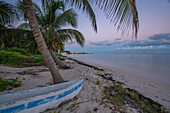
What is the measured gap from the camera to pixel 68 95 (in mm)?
1962

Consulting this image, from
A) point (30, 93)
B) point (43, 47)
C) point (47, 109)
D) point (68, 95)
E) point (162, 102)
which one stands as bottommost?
point (162, 102)

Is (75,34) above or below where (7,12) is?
below

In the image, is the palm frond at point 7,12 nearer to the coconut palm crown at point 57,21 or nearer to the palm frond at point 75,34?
the coconut palm crown at point 57,21

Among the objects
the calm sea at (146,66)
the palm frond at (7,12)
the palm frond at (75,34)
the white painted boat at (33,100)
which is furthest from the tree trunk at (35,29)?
the calm sea at (146,66)

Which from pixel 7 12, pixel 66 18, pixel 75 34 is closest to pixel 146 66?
pixel 75 34

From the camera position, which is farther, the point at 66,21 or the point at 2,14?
the point at 66,21

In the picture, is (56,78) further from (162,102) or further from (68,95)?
(162,102)

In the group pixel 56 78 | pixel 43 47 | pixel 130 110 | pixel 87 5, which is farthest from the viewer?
pixel 87 5

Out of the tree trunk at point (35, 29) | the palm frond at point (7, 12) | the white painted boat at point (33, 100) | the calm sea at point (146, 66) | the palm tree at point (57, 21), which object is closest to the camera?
the white painted boat at point (33, 100)

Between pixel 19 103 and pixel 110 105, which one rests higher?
pixel 19 103

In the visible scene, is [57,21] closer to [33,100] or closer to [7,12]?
[7,12]

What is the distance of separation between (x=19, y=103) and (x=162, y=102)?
11.9ft

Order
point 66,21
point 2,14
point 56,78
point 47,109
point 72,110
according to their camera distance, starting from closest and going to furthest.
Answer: point 47,109 < point 72,110 < point 56,78 < point 2,14 < point 66,21

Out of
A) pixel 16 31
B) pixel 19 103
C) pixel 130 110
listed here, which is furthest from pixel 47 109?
pixel 16 31
